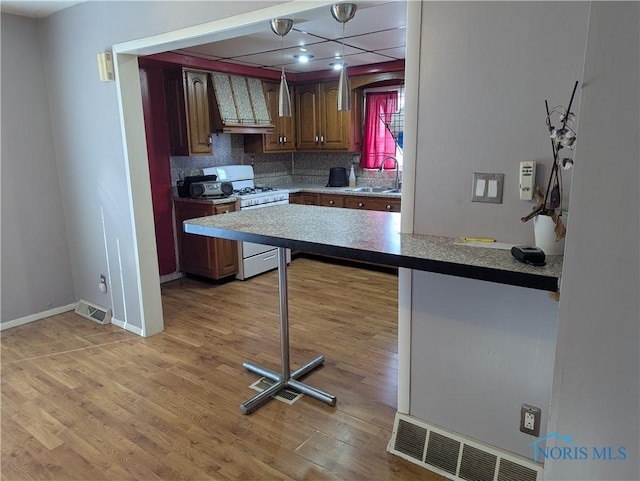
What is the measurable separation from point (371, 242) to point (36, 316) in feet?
10.7

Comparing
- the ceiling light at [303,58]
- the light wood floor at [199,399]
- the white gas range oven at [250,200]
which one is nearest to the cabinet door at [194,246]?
the white gas range oven at [250,200]

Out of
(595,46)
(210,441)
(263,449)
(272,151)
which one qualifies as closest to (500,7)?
(595,46)

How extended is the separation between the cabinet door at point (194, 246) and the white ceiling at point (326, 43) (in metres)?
1.47

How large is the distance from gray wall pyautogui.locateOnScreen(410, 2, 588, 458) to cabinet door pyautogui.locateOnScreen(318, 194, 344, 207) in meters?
3.10

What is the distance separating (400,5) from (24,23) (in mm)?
2836

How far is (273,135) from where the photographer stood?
523 centimetres

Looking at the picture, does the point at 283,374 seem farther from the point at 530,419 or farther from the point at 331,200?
the point at 331,200

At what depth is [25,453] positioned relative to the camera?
2.02 metres

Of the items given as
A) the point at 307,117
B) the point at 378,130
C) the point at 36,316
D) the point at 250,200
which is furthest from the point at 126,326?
the point at 378,130

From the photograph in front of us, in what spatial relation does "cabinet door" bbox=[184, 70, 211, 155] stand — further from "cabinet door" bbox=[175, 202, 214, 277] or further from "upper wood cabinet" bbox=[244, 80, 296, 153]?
"upper wood cabinet" bbox=[244, 80, 296, 153]

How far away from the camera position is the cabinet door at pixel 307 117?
17.3 ft

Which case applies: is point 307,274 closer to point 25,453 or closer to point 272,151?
point 272,151

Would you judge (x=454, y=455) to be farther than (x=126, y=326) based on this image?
No

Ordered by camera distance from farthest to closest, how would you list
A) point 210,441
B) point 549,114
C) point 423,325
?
point 210,441, point 423,325, point 549,114
